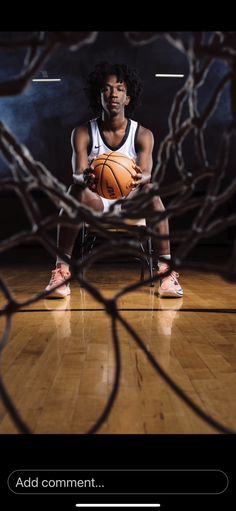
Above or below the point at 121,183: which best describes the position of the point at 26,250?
below

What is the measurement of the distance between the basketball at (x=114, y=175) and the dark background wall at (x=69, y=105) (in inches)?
121

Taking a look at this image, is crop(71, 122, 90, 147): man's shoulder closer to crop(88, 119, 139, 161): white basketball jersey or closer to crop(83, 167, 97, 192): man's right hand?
crop(88, 119, 139, 161): white basketball jersey

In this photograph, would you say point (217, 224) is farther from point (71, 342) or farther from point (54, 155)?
point (54, 155)

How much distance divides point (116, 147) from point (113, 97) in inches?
8.2

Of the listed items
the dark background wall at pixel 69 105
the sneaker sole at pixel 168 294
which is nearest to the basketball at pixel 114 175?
the sneaker sole at pixel 168 294

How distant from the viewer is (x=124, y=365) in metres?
1.29

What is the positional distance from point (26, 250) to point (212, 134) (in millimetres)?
1838

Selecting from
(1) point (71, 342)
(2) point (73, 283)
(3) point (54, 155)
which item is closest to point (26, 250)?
(3) point (54, 155)

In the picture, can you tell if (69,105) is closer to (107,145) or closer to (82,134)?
(82,134)

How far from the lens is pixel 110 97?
83.0 inches

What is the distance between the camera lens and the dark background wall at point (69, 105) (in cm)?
528

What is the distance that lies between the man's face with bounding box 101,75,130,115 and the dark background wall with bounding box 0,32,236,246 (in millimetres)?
2883

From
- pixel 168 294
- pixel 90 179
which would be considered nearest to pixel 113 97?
pixel 90 179
